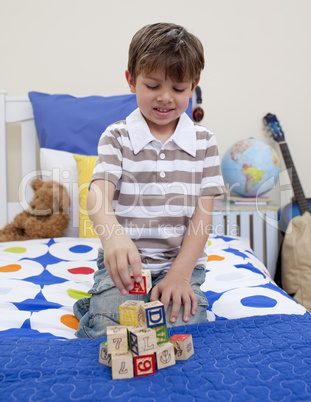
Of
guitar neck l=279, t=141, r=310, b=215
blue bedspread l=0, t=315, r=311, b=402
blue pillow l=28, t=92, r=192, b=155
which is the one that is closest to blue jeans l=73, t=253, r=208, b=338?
blue bedspread l=0, t=315, r=311, b=402

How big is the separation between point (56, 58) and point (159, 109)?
1.36m

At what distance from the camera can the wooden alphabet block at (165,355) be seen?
2.07 feet

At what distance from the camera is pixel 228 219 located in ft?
6.37

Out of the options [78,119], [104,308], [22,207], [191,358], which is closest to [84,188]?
[78,119]

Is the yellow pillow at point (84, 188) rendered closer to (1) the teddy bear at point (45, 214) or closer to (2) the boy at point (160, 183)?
(1) the teddy bear at point (45, 214)

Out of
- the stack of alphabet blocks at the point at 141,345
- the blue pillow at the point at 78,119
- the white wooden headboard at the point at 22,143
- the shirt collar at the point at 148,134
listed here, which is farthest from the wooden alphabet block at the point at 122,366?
the white wooden headboard at the point at 22,143

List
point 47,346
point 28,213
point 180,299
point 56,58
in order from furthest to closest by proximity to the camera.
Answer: point 56,58 < point 28,213 < point 180,299 < point 47,346

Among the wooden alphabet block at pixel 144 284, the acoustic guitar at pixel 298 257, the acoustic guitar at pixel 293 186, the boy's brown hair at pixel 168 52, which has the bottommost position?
the acoustic guitar at pixel 298 257

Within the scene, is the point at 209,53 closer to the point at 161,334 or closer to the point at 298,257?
the point at 298,257

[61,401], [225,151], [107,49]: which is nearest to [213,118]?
[225,151]

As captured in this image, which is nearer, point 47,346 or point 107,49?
point 47,346

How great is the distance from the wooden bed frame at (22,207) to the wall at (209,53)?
0.56 feet

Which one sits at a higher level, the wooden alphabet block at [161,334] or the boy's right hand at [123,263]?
the boy's right hand at [123,263]

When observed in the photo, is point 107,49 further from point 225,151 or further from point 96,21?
point 225,151
